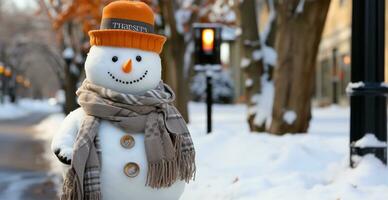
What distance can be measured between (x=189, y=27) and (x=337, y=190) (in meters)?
12.9

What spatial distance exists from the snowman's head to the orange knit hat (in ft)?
0.16

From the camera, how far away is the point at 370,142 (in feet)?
19.0

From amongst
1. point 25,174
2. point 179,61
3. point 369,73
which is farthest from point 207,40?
point 369,73

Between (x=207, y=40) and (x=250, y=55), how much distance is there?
209 cm

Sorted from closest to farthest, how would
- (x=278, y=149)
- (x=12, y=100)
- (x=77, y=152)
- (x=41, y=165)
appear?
(x=77, y=152)
(x=278, y=149)
(x=41, y=165)
(x=12, y=100)

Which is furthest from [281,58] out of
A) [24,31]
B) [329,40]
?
[24,31]

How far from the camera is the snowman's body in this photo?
4.01 meters

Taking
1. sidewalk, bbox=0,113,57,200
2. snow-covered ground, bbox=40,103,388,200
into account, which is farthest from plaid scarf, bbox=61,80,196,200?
sidewalk, bbox=0,113,57,200

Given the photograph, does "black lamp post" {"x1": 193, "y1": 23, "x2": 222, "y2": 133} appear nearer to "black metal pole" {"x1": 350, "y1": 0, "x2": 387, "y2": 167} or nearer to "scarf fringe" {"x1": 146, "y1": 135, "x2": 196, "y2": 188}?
"black metal pole" {"x1": 350, "y1": 0, "x2": 387, "y2": 167}

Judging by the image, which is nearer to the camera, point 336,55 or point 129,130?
point 129,130

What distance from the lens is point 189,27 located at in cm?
1805

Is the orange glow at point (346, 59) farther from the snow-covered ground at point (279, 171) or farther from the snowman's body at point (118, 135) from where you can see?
the snowman's body at point (118, 135)

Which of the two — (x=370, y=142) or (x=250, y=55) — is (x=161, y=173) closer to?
(x=370, y=142)

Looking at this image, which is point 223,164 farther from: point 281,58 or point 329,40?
point 329,40
